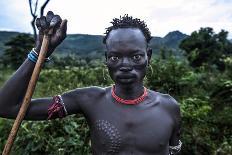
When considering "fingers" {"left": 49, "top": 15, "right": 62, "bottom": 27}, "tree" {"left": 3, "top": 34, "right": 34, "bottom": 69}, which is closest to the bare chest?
"fingers" {"left": 49, "top": 15, "right": 62, "bottom": 27}

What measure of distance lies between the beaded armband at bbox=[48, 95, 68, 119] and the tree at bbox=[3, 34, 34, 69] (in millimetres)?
35414

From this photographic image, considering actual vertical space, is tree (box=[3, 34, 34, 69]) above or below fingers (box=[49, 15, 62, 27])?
below

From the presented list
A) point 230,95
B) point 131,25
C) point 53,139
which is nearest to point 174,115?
point 131,25

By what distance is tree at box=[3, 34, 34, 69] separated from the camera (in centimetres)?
3864

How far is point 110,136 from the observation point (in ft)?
8.46

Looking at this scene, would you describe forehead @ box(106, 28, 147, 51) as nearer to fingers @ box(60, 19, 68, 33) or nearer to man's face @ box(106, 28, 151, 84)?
man's face @ box(106, 28, 151, 84)

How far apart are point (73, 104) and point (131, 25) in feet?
1.92

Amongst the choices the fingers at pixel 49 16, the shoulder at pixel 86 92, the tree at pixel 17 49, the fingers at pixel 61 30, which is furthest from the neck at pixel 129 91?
the tree at pixel 17 49

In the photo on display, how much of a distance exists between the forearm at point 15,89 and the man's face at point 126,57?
45 cm

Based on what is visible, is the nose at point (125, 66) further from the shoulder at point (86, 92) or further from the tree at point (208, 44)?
the tree at point (208, 44)

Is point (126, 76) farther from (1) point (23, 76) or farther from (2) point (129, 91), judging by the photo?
(1) point (23, 76)

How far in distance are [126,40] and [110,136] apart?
0.57 meters

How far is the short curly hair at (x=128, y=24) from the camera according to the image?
2.63 m

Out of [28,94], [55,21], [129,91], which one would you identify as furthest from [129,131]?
[55,21]
